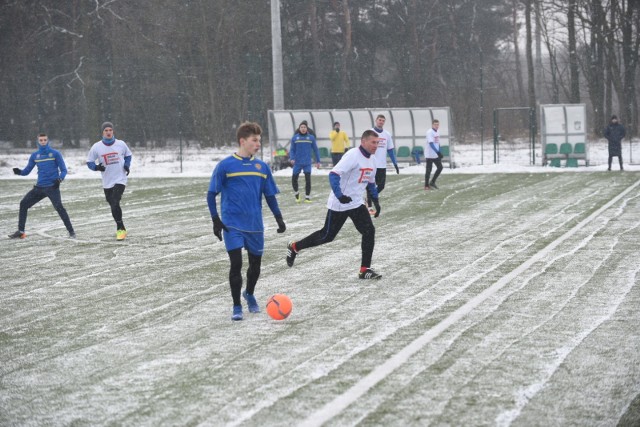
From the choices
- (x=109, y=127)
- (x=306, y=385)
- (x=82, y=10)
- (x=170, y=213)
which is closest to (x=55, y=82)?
(x=82, y=10)

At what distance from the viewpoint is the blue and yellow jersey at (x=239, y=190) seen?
8.94m

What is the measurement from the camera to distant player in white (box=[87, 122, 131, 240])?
51.6 feet

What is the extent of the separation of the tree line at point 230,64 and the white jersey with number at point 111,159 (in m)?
21.6

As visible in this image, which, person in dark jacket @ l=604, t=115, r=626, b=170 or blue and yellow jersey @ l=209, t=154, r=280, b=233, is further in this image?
person in dark jacket @ l=604, t=115, r=626, b=170

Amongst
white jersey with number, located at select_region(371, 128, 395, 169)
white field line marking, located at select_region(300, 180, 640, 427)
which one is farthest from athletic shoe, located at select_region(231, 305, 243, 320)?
white jersey with number, located at select_region(371, 128, 395, 169)

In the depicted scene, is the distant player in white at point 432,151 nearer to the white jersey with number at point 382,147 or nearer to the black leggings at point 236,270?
the white jersey with number at point 382,147

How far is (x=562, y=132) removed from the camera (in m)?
35.3

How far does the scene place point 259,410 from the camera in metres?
5.97

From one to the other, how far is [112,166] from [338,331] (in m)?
8.59

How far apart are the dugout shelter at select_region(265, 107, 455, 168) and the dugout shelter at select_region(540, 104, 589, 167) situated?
11.8ft

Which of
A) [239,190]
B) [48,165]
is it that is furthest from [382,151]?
[239,190]

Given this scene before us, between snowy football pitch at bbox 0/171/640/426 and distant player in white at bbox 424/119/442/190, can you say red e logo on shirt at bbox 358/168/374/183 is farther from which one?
distant player in white at bbox 424/119/442/190

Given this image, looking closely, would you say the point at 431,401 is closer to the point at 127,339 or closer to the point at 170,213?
the point at 127,339

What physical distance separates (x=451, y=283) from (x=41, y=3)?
41.6 m
